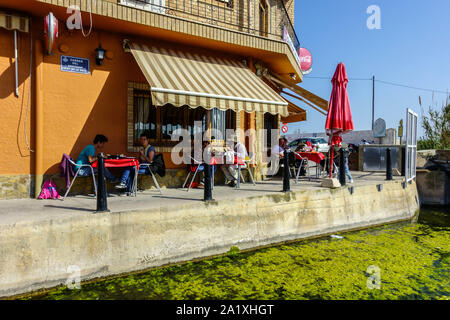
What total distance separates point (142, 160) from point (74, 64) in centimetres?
261

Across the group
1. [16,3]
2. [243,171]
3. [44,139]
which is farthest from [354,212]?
[16,3]

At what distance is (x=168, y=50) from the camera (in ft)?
26.9

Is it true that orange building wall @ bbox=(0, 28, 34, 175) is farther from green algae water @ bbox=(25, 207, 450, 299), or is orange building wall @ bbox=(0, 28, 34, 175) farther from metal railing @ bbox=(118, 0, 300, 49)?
green algae water @ bbox=(25, 207, 450, 299)

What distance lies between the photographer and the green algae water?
14.2 ft

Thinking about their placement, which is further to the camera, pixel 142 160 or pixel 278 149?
pixel 278 149

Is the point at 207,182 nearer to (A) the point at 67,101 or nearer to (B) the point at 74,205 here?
(B) the point at 74,205

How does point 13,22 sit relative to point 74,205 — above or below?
above

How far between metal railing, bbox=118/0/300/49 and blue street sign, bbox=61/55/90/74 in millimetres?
1702

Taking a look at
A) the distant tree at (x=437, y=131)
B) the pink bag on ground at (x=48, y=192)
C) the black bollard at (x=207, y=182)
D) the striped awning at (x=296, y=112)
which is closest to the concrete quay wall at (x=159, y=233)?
the black bollard at (x=207, y=182)

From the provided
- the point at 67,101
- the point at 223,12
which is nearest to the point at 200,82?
the point at 67,101

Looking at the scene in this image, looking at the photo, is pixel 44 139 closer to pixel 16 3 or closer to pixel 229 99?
pixel 16 3

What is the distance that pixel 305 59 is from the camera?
1398 cm

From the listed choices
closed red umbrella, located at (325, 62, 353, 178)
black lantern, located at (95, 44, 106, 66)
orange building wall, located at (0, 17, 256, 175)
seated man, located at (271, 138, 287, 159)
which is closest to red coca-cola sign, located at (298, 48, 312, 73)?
seated man, located at (271, 138, 287, 159)
